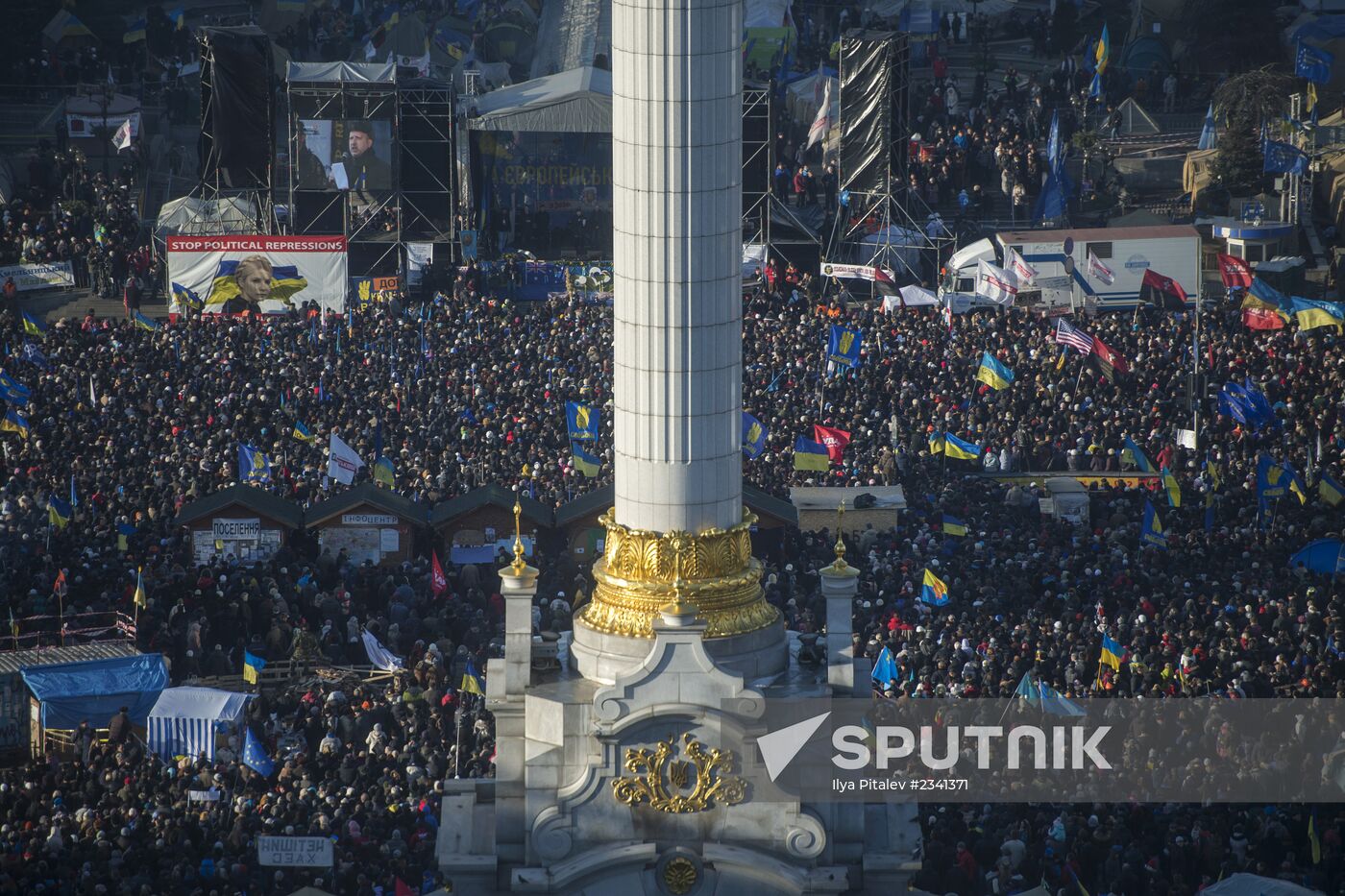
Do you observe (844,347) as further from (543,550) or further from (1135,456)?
(543,550)

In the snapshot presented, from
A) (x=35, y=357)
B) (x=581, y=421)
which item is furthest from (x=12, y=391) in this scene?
(x=581, y=421)

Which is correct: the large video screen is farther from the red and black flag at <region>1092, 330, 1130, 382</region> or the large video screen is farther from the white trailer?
the red and black flag at <region>1092, 330, 1130, 382</region>

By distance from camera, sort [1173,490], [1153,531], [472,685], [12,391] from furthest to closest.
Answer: [12,391], [1173,490], [1153,531], [472,685]

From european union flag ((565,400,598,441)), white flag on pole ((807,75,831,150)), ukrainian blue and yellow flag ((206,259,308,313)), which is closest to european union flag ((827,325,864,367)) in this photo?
european union flag ((565,400,598,441))

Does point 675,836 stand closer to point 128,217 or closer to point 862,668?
point 862,668

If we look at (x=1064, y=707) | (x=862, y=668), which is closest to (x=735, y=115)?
(x=862, y=668)

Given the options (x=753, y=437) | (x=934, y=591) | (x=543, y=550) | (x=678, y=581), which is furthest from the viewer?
(x=753, y=437)
